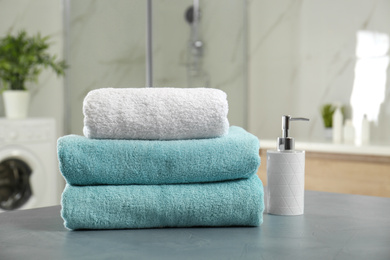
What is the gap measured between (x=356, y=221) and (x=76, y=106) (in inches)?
100

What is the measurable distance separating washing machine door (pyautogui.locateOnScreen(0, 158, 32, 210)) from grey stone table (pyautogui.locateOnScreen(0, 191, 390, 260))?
187 centimetres

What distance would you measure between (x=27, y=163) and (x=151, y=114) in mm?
2058

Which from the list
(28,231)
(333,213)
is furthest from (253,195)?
(28,231)

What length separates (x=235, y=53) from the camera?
3129 millimetres

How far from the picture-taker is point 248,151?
0.73 metres

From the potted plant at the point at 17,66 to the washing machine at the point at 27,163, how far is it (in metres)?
0.16

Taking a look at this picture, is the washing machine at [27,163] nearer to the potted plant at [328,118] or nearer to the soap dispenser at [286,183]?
the potted plant at [328,118]

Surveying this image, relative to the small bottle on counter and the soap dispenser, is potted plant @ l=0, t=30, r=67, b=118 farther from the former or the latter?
the soap dispenser

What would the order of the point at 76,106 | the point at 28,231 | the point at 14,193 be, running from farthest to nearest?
1. the point at 76,106
2. the point at 14,193
3. the point at 28,231

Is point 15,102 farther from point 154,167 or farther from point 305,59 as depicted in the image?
point 154,167

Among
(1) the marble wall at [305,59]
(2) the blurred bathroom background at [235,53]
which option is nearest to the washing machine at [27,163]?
(2) the blurred bathroom background at [235,53]

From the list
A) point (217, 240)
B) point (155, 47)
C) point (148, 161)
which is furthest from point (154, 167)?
point (155, 47)

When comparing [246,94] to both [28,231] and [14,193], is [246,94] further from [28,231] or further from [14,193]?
[28,231]

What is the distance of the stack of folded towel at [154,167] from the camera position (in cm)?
71
